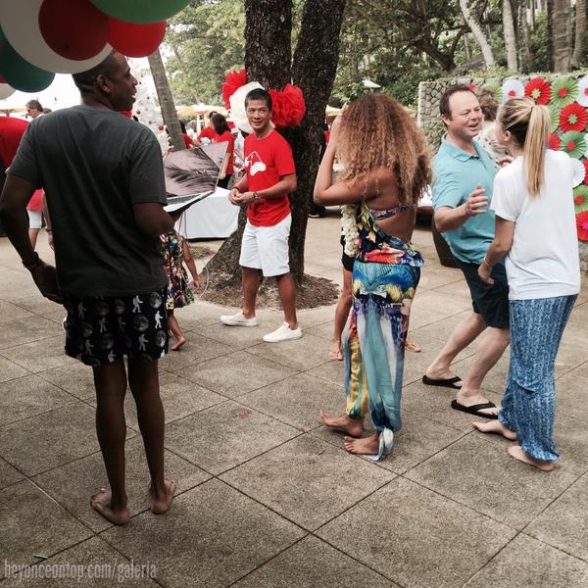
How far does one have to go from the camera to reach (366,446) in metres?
3.48

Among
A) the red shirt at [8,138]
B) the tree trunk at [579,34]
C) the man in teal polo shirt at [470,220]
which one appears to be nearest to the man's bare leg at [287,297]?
the man in teal polo shirt at [470,220]

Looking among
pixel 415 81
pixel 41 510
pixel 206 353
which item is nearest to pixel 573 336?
pixel 206 353

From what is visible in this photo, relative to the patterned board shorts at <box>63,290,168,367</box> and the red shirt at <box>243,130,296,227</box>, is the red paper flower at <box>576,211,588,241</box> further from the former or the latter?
the patterned board shorts at <box>63,290,168,367</box>

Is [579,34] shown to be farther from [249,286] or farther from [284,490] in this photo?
[284,490]

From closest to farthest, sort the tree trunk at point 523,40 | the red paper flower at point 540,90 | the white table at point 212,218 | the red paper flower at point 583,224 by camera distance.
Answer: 1. the red paper flower at point 583,224
2. the red paper flower at point 540,90
3. the white table at point 212,218
4. the tree trunk at point 523,40

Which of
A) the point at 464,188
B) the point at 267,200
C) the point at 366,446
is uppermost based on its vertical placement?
the point at 464,188

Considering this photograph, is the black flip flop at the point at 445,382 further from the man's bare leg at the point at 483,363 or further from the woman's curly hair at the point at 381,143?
the woman's curly hair at the point at 381,143

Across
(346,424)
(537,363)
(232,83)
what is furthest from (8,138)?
(232,83)

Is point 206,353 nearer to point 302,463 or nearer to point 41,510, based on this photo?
point 302,463

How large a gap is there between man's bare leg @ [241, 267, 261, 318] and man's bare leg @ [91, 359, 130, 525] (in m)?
2.89

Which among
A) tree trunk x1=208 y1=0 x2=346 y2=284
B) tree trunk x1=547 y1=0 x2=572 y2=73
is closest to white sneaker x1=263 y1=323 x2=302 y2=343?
tree trunk x1=208 y1=0 x2=346 y2=284

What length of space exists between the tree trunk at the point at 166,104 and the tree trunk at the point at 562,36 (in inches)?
287

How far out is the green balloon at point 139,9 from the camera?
7.46 feet

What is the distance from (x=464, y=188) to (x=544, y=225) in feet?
2.15
